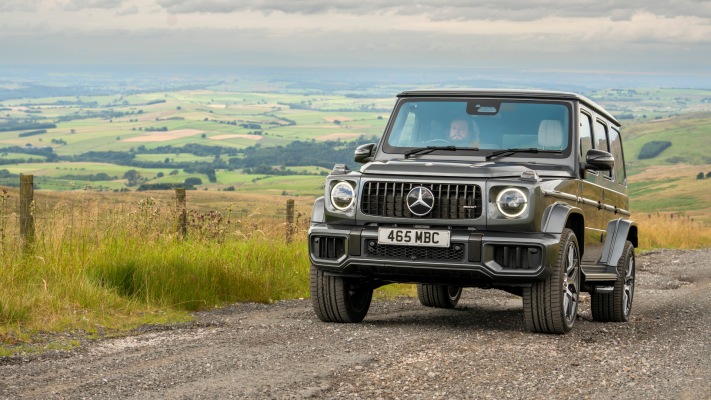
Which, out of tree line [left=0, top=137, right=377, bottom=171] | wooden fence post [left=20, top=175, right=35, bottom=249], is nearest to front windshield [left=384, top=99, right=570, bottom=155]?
wooden fence post [left=20, top=175, right=35, bottom=249]

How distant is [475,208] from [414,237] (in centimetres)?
55

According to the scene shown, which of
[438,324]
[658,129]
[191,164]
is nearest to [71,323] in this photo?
[438,324]

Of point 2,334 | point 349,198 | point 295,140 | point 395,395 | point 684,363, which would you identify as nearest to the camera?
point 395,395

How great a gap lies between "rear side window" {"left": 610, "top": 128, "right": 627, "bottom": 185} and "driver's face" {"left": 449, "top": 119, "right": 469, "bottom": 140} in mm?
2383

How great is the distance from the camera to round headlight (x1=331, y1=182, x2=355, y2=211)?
8164mm

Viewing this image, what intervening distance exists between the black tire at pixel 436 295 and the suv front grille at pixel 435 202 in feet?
10.3

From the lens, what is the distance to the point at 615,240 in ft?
33.1

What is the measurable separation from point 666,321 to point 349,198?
403cm

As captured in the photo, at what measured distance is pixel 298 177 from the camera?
104 m

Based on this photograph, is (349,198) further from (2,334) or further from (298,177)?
(298,177)

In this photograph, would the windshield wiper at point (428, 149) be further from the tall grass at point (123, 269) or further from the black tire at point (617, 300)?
the tall grass at point (123, 269)

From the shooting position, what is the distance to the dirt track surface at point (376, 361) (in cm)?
579

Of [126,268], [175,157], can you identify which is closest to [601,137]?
[126,268]

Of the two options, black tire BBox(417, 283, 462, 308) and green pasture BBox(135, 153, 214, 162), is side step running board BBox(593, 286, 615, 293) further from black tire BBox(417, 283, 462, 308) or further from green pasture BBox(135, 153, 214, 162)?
green pasture BBox(135, 153, 214, 162)
